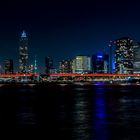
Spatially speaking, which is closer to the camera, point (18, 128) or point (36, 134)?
point (36, 134)

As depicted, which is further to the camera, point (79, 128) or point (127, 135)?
point (79, 128)

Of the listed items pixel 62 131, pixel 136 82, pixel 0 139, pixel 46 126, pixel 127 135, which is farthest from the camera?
pixel 136 82

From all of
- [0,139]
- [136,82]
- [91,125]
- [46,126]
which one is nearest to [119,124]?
[91,125]

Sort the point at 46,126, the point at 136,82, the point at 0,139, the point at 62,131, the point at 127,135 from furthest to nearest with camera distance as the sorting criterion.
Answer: the point at 136,82
the point at 46,126
the point at 62,131
the point at 127,135
the point at 0,139

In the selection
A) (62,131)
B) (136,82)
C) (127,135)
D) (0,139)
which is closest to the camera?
(0,139)

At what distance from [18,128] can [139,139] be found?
8.20 meters

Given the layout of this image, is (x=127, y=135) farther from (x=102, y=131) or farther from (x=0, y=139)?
(x=0, y=139)

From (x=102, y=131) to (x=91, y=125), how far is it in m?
3.10

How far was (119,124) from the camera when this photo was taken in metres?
29.4

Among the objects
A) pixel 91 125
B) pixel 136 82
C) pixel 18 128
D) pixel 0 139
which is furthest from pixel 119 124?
pixel 136 82

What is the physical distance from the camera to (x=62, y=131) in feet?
84.6

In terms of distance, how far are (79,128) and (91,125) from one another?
2.16 meters

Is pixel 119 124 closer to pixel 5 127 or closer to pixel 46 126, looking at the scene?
pixel 46 126

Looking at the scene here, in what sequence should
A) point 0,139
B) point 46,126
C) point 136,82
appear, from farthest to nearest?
point 136,82 → point 46,126 → point 0,139
